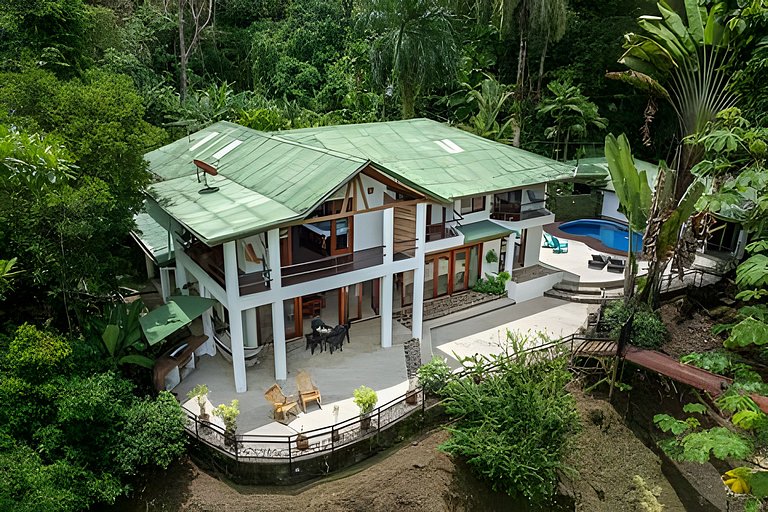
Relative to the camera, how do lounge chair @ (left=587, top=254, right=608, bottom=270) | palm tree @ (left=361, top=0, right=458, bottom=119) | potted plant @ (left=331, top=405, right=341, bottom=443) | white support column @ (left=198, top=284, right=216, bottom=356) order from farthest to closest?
palm tree @ (left=361, top=0, right=458, bottom=119) → lounge chair @ (left=587, top=254, right=608, bottom=270) → white support column @ (left=198, top=284, right=216, bottom=356) → potted plant @ (left=331, top=405, right=341, bottom=443)

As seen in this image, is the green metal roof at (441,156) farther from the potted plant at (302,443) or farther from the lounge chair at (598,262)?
the potted plant at (302,443)

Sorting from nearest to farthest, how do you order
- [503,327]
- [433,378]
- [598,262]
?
1. [433,378]
2. [503,327]
3. [598,262]

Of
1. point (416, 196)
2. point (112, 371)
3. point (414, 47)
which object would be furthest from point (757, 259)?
point (414, 47)

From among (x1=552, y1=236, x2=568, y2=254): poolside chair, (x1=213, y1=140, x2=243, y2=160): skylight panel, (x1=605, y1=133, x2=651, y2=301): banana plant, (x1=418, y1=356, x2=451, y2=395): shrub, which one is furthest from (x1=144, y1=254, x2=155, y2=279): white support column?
(x1=552, y1=236, x2=568, y2=254): poolside chair

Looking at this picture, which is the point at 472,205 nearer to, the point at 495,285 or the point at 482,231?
the point at 482,231

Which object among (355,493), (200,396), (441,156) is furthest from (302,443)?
(441,156)

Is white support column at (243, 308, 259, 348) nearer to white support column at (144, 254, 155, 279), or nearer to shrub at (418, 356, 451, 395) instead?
shrub at (418, 356, 451, 395)
